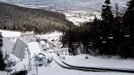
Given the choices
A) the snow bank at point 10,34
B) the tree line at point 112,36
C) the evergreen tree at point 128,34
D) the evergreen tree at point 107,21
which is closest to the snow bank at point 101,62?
the evergreen tree at point 128,34

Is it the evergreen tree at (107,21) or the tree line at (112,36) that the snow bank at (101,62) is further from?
the evergreen tree at (107,21)

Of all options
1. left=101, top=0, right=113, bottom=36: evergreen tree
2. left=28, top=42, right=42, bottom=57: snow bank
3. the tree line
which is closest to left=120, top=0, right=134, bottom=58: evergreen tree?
the tree line

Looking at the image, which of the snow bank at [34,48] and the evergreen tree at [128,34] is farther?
the snow bank at [34,48]

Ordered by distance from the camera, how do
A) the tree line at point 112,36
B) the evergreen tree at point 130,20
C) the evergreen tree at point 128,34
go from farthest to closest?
1. the evergreen tree at point 130,20
2. the tree line at point 112,36
3. the evergreen tree at point 128,34

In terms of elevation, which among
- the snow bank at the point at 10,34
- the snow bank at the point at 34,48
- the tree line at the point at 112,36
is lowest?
the snow bank at the point at 10,34

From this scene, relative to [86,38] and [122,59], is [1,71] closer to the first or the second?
[86,38]

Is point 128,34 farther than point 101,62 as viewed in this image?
Yes

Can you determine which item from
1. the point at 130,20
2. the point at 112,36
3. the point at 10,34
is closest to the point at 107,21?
the point at 112,36

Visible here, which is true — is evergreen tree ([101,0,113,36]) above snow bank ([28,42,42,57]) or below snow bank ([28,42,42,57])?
above

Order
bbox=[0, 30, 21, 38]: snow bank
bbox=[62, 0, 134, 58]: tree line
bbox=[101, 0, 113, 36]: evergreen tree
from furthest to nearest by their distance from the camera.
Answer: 1. bbox=[0, 30, 21, 38]: snow bank
2. bbox=[101, 0, 113, 36]: evergreen tree
3. bbox=[62, 0, 134, 58]: tree line

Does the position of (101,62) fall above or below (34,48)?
above

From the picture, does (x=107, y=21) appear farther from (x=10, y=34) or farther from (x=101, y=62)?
(x=10, y=34)

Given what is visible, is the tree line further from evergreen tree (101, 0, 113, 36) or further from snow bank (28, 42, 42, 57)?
snow bank (28, 42, 42, 57)
